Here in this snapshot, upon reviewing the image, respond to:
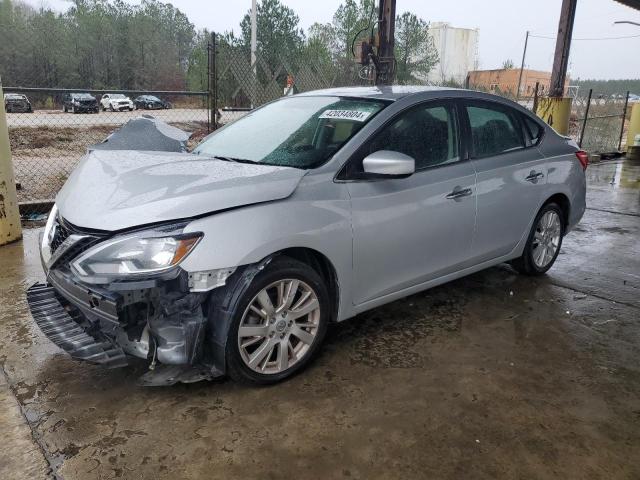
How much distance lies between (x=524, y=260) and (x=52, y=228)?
3668 millimetres

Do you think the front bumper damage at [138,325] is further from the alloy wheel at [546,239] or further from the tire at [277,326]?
the alloy wheel at [546,239]

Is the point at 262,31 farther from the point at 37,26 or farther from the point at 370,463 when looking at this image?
the point at 370,463

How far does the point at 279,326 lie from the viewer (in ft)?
9.18

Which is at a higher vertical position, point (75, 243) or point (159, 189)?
point (159, 189)

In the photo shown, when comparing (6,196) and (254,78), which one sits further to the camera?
(254,78)

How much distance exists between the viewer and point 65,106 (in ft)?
50.0

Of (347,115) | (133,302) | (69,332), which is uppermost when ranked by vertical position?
(347,115)

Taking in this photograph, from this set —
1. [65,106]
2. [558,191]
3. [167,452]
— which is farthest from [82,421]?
[65,106]

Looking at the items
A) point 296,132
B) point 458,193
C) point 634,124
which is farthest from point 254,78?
point 634,124

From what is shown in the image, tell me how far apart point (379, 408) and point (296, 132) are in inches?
71.5

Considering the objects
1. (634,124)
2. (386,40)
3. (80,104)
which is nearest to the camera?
(386,40)

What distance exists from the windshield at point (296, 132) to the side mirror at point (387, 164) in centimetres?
26

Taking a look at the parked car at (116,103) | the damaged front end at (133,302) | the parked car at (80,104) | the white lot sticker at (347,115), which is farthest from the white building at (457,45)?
the damaged front end at (133,302)

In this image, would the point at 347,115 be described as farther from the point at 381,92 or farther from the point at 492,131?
the point at 492,131
